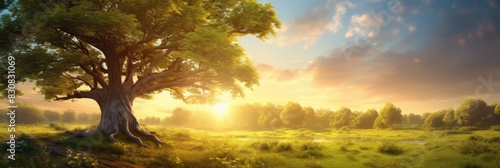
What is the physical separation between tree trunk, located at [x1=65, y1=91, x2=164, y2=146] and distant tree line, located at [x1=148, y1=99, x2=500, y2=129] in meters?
57.1

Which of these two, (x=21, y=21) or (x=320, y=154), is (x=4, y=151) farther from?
(x=320, y=154)

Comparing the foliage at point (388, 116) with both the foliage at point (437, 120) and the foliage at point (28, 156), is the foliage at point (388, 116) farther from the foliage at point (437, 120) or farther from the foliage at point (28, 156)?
the foliage at point (28, 156)

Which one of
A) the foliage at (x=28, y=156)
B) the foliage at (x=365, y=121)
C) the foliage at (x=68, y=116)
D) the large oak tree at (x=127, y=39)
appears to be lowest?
the foliage at (x=365, y=121)

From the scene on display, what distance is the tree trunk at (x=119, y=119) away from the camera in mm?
Answer: 20844

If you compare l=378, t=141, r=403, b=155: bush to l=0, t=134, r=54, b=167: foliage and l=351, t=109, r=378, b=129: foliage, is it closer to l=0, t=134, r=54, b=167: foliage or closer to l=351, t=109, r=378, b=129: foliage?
l=0, t=134, r=54, b=167: foliage

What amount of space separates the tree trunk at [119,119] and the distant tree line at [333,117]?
57072 millimetres

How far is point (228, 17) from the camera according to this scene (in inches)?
791

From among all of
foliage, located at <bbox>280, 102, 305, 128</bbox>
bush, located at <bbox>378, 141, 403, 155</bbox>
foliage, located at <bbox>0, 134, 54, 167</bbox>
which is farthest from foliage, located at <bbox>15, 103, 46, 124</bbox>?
bush, located at <bbox>378, 141, 403, 155</bbox>

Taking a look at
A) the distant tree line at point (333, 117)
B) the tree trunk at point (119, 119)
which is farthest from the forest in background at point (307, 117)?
the tree trunk at point (119, 119)

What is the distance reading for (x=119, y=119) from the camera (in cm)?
2148

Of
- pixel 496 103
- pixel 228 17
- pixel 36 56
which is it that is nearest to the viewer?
pixel 36 56

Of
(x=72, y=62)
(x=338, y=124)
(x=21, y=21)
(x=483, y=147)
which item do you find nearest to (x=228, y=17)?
(x=72, y=62)

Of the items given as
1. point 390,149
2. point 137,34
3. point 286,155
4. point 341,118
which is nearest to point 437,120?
point 341,118

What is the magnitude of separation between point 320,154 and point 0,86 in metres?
24.4
